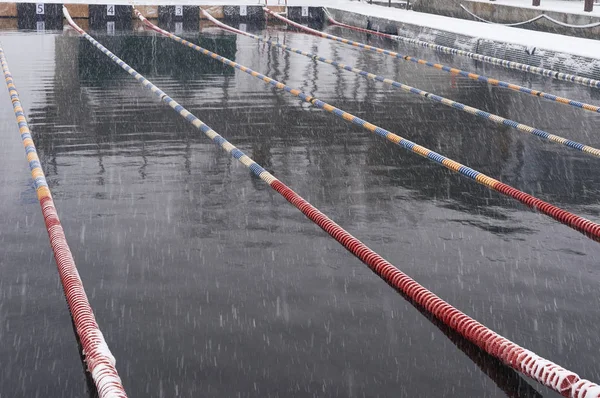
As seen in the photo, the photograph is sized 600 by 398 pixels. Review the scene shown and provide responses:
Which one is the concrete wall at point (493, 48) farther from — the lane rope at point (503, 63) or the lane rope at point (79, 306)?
the lane rope at point (79, 306)

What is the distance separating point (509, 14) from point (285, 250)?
19304 mm

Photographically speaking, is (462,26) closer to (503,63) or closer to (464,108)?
(503,63)

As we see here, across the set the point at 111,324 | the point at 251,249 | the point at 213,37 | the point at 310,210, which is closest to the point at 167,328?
the point at 111,324

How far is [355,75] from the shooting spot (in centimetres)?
1515

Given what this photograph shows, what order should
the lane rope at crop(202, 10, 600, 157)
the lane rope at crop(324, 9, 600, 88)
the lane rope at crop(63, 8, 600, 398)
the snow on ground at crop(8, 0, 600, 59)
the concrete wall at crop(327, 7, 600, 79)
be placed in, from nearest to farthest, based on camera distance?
the lane rope at crop(63, 8, 600, 398) < the lane rope at crop(202, 10, 600, 157) < the lane rope at crop(324, 9, 600, 88) < the concrete wall at crop(327, 7, 600, 79) < the snow on ground at crop(8, 0, 600, 59)

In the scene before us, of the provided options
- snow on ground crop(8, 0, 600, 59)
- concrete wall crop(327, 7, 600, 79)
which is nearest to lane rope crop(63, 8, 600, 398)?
concrete wall crop(327, 7, 600, 79)

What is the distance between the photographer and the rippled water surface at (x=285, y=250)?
14.3ft

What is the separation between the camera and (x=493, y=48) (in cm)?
1798

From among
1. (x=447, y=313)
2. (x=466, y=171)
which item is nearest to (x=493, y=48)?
(x=466, y=171)

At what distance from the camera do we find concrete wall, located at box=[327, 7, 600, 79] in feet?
49.6

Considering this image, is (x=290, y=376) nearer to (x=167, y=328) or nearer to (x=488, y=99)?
(x=167, y=328)

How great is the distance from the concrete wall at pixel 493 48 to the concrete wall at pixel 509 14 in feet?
9.95

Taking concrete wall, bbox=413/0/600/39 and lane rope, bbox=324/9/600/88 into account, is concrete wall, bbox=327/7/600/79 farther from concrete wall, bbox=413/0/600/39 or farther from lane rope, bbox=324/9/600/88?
concrete wall, bbox=413/0/600/39

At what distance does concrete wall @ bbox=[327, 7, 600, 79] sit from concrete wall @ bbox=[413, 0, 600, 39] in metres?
3.03
